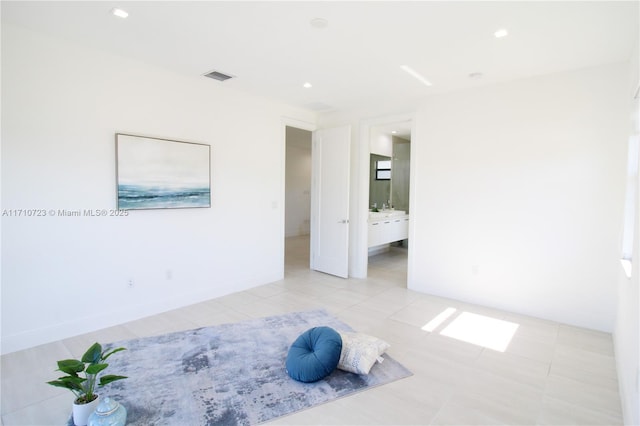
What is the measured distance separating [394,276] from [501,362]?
2.59 m

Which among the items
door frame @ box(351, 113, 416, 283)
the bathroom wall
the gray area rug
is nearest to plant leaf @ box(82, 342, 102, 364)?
the gray area rug

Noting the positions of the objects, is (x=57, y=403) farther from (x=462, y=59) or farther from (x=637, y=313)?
(x=462, y=59)

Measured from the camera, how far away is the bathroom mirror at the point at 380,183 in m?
7.27

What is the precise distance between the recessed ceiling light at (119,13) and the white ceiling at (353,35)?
42 mm

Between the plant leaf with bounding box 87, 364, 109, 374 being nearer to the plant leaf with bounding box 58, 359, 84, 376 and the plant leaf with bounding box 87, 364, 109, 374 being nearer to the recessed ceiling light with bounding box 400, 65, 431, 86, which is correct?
the plant leaf with bounding box 58, 359, 84, 376

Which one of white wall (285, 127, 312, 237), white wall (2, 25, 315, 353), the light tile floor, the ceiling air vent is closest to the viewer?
the light tile floor

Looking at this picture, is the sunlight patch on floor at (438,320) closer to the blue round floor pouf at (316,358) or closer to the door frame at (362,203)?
the blue round floor pouf at (316,358)

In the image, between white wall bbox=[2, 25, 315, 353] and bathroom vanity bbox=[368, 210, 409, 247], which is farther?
bathroom vanity bbox=[368, 210, 409, 247]

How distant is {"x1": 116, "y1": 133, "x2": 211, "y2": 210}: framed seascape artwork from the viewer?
10.7 ft

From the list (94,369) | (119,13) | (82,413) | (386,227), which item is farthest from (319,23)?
(386,227)

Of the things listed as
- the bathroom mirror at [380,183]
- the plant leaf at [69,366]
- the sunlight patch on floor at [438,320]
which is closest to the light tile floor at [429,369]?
the sunlight patch on floor at [438,320]

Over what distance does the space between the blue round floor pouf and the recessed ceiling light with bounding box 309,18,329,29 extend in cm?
234

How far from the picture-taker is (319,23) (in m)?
2.47

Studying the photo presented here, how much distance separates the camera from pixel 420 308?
12.5ft
